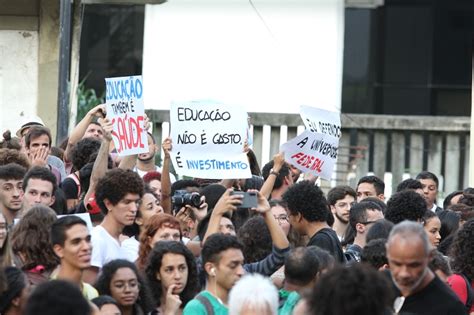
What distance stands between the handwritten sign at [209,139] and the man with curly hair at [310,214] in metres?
1.80

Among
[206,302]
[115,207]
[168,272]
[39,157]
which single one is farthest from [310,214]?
[39,157]

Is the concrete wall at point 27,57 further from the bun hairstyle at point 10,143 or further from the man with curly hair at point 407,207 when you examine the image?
the man with curly hair at point 407,207

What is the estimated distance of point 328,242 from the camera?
39.4 feet

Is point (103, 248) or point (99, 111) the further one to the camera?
point (99, 111)

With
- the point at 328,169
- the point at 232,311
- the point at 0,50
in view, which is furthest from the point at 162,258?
the point at 0,50

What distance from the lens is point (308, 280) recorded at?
10570 mm

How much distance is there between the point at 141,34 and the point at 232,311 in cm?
1956

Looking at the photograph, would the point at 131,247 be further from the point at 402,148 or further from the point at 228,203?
the point at 402,148

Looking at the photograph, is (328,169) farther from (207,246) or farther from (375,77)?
(375,77)

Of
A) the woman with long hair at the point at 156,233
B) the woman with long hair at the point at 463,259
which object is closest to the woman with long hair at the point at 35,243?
the woman with long hair at the point at 156,233

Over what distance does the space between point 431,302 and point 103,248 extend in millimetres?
2622

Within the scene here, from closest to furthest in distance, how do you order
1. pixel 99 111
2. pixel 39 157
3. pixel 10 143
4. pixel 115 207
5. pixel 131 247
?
pixel 115 207 → pixel 131 247 → pixel 39 157 → pixel 10 143 → pixel 99 111

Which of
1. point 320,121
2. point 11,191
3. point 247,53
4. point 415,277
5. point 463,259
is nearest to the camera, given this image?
point 415,277

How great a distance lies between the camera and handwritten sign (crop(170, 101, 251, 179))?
46.6ft
